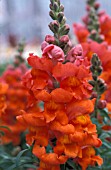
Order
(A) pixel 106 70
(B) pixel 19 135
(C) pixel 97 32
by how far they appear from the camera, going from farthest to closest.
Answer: (B) pixel 19 135
(C) pixel 97 32
(A) pixel 106 70

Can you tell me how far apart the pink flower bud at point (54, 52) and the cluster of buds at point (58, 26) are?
0.18 ft

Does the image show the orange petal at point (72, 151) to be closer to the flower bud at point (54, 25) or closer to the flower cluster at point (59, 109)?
the flower cluster at point (59, 109)

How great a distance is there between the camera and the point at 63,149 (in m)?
1.54

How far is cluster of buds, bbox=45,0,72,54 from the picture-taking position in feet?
5.25

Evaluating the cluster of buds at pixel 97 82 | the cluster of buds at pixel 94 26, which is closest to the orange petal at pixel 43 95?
the cluster of buds at pixel 97 82

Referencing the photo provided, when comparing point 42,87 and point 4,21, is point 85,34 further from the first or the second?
point 4,21

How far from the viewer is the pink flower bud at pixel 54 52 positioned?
5.02 ft

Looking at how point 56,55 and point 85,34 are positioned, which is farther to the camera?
point 85,34

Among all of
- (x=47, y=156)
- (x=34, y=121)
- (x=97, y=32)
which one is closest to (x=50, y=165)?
(x=47, y=156)

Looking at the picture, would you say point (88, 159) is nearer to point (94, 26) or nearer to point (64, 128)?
point (64, 128)

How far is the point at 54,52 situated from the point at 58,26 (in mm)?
120

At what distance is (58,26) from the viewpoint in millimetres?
1608

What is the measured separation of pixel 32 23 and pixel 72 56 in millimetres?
9688

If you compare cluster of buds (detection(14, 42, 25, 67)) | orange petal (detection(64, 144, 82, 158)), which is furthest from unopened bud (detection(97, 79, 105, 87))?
cluster of buds (detection(14, 42, 25, 67))
